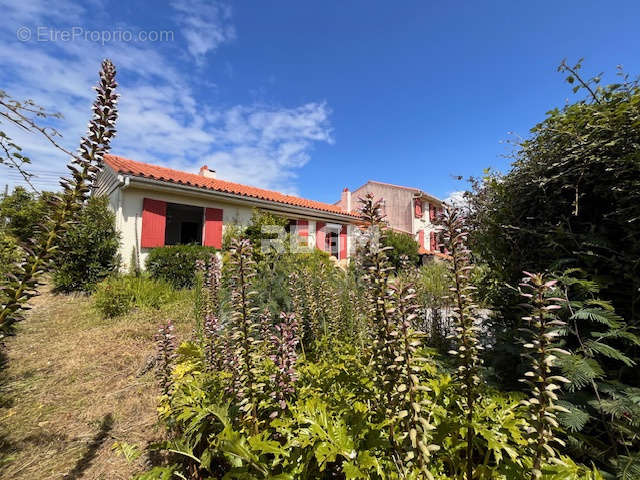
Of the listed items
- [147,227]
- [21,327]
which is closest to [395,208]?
[147,227]

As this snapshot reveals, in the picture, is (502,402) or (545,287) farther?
(502,402)

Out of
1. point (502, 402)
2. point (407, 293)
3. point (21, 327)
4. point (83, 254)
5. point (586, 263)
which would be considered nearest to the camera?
point (407, 293)

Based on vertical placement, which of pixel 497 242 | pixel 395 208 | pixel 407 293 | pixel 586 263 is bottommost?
pixel 407 293

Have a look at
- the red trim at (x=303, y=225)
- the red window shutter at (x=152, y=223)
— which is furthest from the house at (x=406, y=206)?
the red window shutter at (x=152, y=223)

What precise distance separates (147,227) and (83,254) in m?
1.73

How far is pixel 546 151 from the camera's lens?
8.12ft

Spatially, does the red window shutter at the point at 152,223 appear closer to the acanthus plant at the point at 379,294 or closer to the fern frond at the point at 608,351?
the acanthus plant at the point at 379,294

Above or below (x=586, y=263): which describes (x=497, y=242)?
above

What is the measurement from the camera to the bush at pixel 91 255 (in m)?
7.58

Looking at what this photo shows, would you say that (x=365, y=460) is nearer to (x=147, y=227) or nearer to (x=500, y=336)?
(x=500, y=336)

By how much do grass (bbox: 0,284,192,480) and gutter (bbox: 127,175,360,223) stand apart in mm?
4153

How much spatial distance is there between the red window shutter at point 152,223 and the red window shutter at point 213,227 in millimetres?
1394

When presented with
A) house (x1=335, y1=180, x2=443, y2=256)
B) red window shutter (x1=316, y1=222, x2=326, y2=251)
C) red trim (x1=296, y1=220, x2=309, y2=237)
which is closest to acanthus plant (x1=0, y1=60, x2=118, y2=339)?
red trim (x1=296, y1=220, x2=309, y2=237)

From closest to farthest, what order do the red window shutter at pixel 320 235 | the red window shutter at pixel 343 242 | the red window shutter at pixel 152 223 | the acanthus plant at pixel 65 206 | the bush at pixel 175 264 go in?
the acanthus plant at pixel 65 206 < the bush at pixel 175 264 < the red window shutter at pixel 152 223 < the red window shutter at pixel 320 235 < the red window shutter at pixel 343 242
